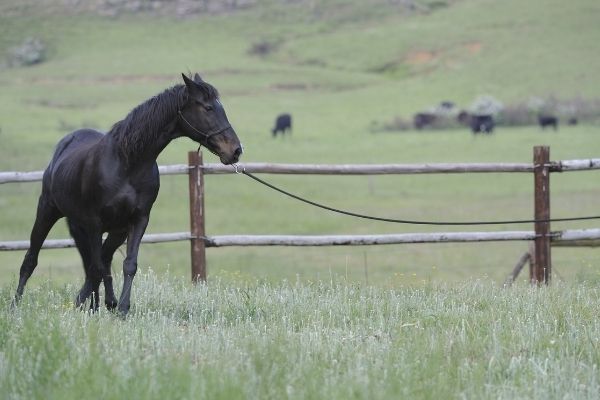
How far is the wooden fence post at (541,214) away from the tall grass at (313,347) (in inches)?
104

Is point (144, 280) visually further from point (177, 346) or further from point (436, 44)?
point (436, 44)

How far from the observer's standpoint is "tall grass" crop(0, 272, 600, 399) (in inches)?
202

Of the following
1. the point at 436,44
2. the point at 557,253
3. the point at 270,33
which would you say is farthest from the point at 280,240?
the point at 270,33

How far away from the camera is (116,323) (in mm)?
6980

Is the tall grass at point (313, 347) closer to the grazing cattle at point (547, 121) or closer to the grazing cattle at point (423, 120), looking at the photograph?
the grazing cattle at point (547, 121)

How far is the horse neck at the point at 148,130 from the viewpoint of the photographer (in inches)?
316

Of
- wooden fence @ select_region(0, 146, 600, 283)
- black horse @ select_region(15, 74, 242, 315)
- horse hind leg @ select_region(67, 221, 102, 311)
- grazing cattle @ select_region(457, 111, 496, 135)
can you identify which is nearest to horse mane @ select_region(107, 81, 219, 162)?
black horse @ select_region(15, 74, 242, 315)

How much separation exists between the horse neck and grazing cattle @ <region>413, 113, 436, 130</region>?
3901 cm


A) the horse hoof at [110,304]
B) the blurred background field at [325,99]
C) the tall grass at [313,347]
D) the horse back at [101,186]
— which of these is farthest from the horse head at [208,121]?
the blurred background field at [325,99]

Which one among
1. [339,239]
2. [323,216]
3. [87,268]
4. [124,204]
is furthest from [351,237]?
[323,216]

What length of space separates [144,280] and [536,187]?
429 centimetres

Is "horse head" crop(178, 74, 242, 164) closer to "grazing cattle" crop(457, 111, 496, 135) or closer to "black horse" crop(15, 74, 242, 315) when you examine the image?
"black horse" crop(15, 74, 242, 315)

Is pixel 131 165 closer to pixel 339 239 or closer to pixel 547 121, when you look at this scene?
pixel 339 239

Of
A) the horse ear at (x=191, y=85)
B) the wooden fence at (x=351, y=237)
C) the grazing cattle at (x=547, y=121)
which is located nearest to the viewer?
the horse ear at (x=191, y=85)
